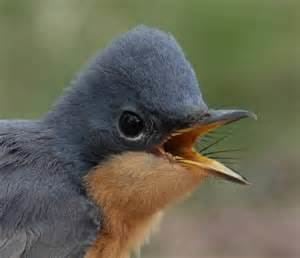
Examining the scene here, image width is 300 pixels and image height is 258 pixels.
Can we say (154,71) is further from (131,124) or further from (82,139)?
(82,139)

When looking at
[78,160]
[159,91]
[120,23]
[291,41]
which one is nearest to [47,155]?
[78,160]

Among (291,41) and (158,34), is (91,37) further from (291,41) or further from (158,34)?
(158,34)

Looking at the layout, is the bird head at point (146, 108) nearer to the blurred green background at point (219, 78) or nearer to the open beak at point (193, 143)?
the open beak at point (193, 143)

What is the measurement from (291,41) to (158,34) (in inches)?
200

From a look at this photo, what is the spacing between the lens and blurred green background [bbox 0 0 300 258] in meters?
8.37

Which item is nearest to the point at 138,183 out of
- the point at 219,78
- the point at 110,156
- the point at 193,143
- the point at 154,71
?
the point at 110,156

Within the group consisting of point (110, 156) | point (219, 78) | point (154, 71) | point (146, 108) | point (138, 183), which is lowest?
point (219, 78)

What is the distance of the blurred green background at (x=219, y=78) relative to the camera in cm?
837

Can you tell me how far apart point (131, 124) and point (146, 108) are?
93 millimetres

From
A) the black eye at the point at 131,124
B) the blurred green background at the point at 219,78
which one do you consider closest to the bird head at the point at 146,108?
the black eye at the point at 131,124

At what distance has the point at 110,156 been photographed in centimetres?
484

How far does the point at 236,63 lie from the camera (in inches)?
375

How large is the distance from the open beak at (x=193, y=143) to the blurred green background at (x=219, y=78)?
3.25 meters

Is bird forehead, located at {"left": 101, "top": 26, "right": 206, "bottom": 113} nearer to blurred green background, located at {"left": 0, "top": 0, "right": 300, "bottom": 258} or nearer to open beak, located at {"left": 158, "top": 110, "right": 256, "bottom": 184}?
open beak, located at {"left": 158, "top": 110, "right": 256, "bottom": 184}
